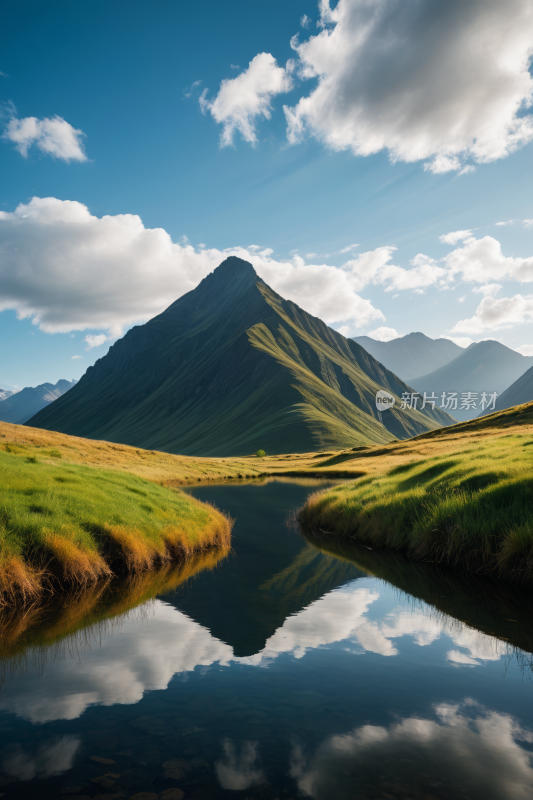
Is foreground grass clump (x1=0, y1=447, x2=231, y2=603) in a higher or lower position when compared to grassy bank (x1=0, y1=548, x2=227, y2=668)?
higher

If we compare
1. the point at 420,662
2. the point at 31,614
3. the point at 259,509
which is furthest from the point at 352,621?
the point at 259,509

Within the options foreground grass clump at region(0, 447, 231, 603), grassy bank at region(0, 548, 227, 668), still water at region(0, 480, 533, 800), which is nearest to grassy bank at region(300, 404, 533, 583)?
still water at region(0, 480, 533, 800)

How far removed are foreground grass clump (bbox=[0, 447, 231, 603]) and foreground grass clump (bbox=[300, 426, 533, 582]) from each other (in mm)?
10058

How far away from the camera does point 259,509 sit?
4825cm

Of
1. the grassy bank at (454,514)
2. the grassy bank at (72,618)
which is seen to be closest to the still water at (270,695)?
the grassy bank at (72,618)

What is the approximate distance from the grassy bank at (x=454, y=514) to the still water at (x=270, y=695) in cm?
145

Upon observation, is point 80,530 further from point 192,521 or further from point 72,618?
point 192,521

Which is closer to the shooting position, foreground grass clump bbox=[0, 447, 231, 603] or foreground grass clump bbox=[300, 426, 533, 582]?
foreground grass clump bbox=[0, 447, 231, 603]

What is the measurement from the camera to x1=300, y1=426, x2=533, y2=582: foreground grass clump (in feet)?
58.7

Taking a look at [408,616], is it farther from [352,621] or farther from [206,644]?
[206,644]

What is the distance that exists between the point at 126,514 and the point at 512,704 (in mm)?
18643

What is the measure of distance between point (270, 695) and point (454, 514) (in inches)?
567

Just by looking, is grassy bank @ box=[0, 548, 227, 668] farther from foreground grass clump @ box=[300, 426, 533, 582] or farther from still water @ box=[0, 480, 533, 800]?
foreground grass clump @ box=[300, 426, 533, 582]

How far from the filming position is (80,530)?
18.8 m
